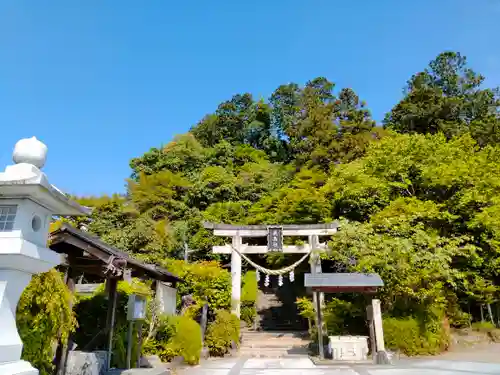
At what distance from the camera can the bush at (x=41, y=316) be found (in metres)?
5.34

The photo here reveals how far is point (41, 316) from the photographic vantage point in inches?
213

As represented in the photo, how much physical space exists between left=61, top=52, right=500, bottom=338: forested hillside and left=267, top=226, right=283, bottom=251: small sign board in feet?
8.49

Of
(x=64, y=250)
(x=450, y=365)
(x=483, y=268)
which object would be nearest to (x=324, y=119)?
(x=483, y=268)

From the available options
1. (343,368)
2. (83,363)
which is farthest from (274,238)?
(83,363)

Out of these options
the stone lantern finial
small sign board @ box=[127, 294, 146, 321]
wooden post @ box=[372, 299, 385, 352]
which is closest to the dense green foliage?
wooden post @ box=[372, 299, 385, 352]

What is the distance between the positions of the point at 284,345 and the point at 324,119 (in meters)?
16.4

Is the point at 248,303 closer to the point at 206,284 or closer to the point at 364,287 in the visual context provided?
the point at 206,284

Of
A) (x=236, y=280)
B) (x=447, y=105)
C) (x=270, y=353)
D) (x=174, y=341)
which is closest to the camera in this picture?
(x=174, y=341)

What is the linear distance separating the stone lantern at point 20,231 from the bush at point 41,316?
67.4 inches

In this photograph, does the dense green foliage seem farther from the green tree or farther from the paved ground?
the green tree

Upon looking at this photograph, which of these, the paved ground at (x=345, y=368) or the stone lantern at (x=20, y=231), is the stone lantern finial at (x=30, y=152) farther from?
the paved ground at (x=345, y=368)

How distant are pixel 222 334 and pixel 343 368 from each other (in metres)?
4.89

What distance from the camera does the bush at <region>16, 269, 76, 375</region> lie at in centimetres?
534

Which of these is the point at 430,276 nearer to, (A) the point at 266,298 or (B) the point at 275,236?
(B) the point at 275,236
